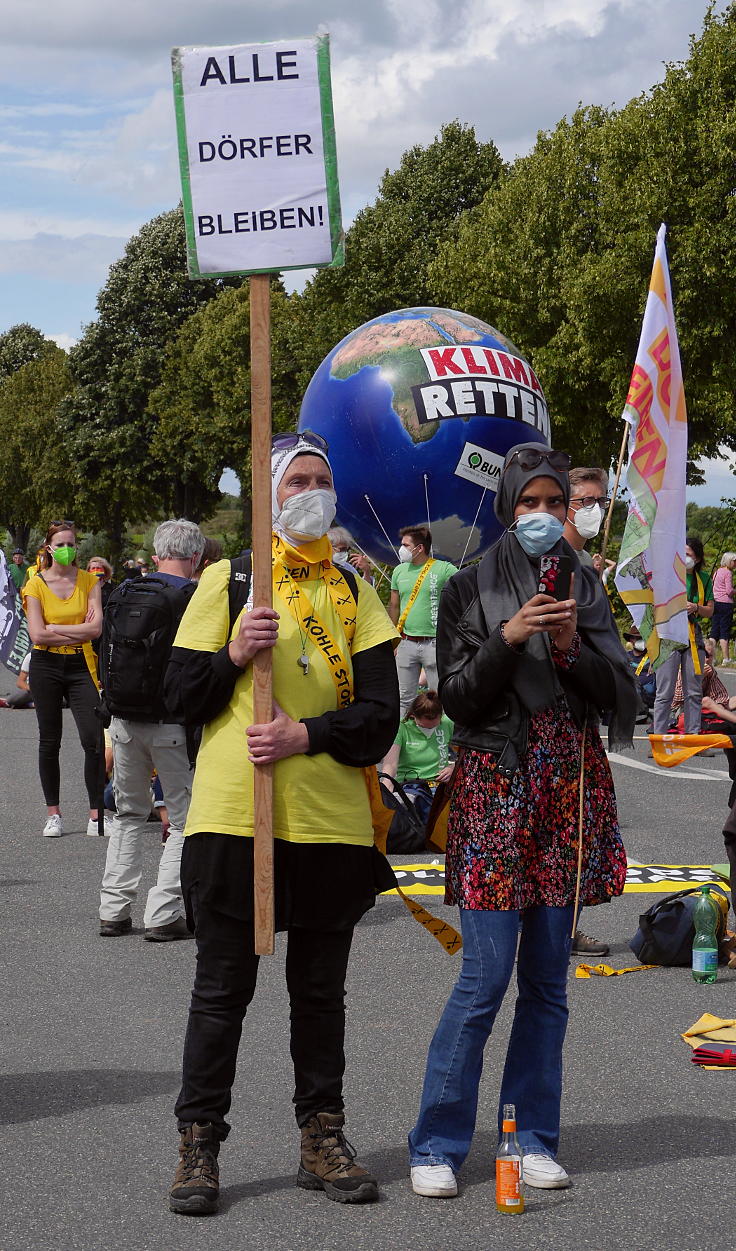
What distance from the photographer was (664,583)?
559 cm

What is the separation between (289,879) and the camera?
410 cm

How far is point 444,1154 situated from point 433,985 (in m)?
2.35

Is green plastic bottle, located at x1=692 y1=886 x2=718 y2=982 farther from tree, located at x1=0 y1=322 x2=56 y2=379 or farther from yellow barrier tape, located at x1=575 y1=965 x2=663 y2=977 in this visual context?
tree, located at x1=0 y1=322 x2=56 y2=379

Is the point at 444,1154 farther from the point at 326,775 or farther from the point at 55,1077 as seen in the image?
the point at 55,1077

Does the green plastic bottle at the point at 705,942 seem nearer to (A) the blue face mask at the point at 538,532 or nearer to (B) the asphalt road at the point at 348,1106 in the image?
(B) the asphalt road at the point at 348,1106

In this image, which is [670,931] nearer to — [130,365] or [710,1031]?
[710,1031]

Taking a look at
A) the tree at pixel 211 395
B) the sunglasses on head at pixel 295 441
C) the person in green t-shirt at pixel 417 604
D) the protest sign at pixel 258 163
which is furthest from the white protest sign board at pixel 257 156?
the tree at pixel 211 395

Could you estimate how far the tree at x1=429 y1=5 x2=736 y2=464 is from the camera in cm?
2794

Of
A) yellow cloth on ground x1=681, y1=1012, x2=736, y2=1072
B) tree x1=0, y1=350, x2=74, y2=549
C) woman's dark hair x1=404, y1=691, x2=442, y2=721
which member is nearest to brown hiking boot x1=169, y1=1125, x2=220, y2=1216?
yellow cloth on ground x1=681, y1=1012, x2=736, y2=1072

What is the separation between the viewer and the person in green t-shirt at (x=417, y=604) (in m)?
11.3

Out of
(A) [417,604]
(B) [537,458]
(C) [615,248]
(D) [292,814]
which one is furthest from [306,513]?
(C) [615,248]

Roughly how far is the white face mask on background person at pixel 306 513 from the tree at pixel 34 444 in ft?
209

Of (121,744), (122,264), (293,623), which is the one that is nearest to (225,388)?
(122,264)

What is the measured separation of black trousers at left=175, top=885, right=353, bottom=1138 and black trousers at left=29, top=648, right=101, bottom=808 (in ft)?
19.4
